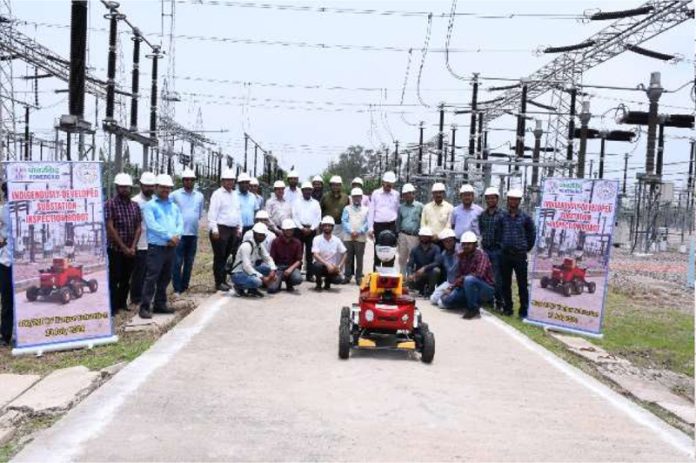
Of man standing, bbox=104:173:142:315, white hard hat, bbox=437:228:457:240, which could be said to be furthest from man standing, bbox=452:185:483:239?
man standing, bbox=104:173:142:315

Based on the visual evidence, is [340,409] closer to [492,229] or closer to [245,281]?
[245,281]

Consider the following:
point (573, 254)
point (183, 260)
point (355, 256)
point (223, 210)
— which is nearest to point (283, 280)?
point (223, 210)

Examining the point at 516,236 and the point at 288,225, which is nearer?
the point at 516,236

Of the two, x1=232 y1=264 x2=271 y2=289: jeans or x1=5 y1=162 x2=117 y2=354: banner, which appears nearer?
x1=5 y1=162 x2=117 y2=354: banner

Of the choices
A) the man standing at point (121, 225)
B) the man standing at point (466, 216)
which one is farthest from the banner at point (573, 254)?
the man standing at point (121, 225)

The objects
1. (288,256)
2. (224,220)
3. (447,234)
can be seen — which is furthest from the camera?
(288,256)

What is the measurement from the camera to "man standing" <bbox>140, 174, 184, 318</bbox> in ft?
30.9

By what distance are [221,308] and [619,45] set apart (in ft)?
69.0

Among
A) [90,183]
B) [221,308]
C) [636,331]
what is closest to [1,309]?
[90,183]

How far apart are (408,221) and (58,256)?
646 centimetres

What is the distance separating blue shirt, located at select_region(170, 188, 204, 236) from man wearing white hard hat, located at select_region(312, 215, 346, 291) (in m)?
2.11

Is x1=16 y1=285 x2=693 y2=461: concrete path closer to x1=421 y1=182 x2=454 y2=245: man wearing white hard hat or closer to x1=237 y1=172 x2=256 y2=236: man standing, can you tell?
x1=421 y1=182 x2=454 y2=245: man wearing white hard hat

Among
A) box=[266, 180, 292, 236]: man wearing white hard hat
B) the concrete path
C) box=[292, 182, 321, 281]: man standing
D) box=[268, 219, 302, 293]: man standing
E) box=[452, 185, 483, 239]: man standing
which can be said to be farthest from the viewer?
box=[266, 180, 292, 236]: man wearing white hard hat

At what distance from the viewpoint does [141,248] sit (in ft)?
32.5
